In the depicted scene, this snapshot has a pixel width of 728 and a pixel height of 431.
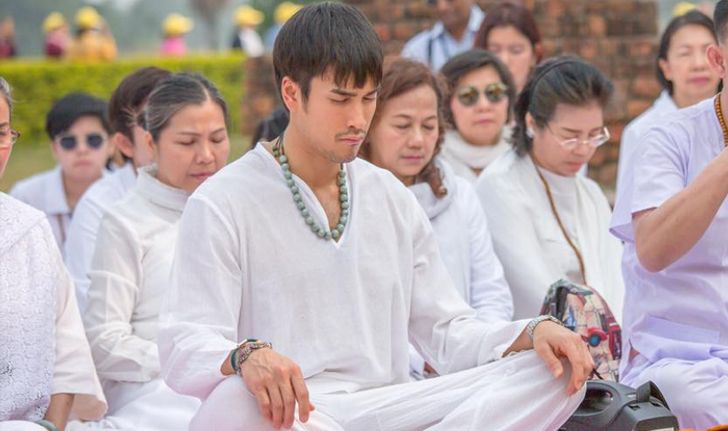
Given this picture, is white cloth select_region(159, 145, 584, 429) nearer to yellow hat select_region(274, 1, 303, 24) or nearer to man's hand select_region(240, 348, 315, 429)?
man's hand select_region(240, 348, 315, 429)

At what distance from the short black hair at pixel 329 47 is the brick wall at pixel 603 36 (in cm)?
721

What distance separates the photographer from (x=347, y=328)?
364 cm

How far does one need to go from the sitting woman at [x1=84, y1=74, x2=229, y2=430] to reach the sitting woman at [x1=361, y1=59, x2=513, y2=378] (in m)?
0.62

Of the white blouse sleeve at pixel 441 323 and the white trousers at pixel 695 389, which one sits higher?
the white blouse sleeve at pixel 441 323

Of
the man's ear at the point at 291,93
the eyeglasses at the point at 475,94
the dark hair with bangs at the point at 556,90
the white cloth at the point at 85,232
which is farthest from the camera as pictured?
the eyeglasses at the point at 475,94

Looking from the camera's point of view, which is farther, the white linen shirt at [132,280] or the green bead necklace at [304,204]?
the white linen shirt at [132,280]

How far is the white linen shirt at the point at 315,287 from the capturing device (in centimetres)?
347

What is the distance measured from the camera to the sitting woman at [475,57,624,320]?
5363 millimetres

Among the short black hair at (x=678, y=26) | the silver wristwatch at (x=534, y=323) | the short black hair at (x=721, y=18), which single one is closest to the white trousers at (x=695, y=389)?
Answer: the silver wristwatch at (x=534, y=323)

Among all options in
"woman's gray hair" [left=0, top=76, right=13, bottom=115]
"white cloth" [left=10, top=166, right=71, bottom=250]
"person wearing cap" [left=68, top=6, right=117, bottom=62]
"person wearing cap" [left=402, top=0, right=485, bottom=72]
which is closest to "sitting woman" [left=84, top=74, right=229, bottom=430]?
"woman's gray hair" [left=0, top=76, right=13, bottom=115]

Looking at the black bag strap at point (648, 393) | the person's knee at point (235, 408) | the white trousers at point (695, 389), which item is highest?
the person's knee at point (235, 408)

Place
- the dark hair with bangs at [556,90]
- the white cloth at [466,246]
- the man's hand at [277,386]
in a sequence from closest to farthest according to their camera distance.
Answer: the man's hand at [277,386] < the white cloth at [466,246] < the dark hair with bangs at [556,90]

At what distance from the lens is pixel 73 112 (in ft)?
22.0

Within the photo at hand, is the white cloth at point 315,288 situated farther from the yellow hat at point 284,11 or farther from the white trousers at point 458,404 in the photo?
the yellow hat at point 284,11
